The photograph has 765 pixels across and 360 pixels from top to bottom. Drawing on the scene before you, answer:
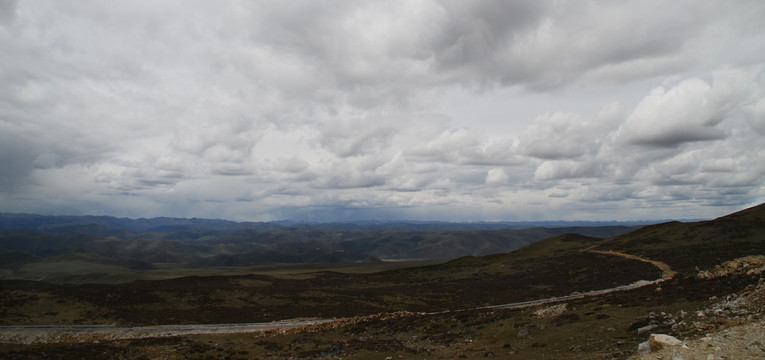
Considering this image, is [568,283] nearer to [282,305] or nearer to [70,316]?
[282,305]

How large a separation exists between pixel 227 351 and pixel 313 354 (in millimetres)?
8668

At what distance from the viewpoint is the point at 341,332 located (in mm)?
44062

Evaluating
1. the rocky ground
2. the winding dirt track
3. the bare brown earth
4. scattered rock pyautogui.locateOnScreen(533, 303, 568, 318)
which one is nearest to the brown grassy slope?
the bare brown earth

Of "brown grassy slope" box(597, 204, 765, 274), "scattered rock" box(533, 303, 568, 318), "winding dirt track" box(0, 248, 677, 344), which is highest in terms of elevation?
"brown grassy slope" box(597, 204, 765, 274)

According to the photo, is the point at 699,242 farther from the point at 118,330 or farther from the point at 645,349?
the point at 118,330

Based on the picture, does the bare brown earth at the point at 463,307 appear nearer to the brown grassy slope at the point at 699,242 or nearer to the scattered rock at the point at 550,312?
the scattered rock at the point at 550,312

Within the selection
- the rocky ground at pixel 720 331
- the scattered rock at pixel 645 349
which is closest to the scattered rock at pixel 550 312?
the rocky ground at pixel 720 331

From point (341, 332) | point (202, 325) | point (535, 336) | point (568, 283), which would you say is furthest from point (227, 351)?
point (568, 283)

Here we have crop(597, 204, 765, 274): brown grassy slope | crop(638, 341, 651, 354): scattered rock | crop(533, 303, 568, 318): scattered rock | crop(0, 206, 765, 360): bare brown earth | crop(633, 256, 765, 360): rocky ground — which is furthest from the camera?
crop(597, 204, 765, 274): brown grassy slope

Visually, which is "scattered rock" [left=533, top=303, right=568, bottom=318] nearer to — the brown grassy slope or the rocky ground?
the rocky ground

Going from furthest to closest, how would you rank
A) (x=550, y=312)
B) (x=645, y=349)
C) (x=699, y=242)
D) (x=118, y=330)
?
(x=699, y=242), (x=118, y=330), (x=550, y=312), (x=645, y=349)

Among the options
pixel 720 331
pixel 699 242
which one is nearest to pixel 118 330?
pixel 720 331

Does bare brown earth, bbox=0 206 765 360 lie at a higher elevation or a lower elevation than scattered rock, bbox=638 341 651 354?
lower

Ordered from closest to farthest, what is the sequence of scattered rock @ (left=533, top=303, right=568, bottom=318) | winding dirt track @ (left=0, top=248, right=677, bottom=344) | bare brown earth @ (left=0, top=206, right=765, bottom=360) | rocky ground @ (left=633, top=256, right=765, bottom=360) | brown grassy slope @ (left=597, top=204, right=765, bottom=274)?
rocky ground @ (left=633, top=256, right=765, bottom=360)
bare brown earth @ (left=0, top=206, right=765, bottom=360)
scattered rock @ (left=533, top=303, right=568, bottom=318)
winding dirt track @ (left=0, top=248, right=677, bottom=344)
brown grassy slope @ (left=597, top=204, right=765, bottom=274)
